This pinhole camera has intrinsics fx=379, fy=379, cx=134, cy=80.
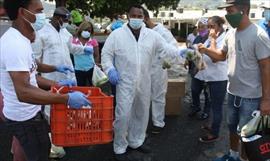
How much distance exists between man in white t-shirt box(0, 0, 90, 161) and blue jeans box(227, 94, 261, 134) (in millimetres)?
1764

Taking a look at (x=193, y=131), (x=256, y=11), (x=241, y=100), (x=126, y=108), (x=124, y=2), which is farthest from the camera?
(x=256, y=11)

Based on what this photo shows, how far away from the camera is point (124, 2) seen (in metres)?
22.9

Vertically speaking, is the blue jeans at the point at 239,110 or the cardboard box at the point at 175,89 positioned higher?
the blue jeans at the point at 239,110

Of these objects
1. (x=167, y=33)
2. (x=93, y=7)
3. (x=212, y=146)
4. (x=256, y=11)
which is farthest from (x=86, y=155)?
(x=256, y=11)

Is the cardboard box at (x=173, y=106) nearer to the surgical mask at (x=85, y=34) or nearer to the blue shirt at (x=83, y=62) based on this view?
the blue shirt at (x=83, y=62)

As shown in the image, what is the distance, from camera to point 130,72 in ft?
14.3

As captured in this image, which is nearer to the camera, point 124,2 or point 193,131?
point 193,131

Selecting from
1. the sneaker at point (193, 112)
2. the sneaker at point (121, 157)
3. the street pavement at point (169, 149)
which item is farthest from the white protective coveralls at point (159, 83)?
the sneaker at point (121, 157)

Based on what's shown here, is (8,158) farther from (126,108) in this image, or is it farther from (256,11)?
(256,11)

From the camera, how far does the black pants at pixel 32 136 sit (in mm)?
Result: 2738

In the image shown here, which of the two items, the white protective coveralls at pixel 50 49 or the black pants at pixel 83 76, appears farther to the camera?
the black pants at pixel 83 76

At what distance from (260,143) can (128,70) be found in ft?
5.49

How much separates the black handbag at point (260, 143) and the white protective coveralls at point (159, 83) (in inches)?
79.1

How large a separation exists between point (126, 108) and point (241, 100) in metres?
1.33
